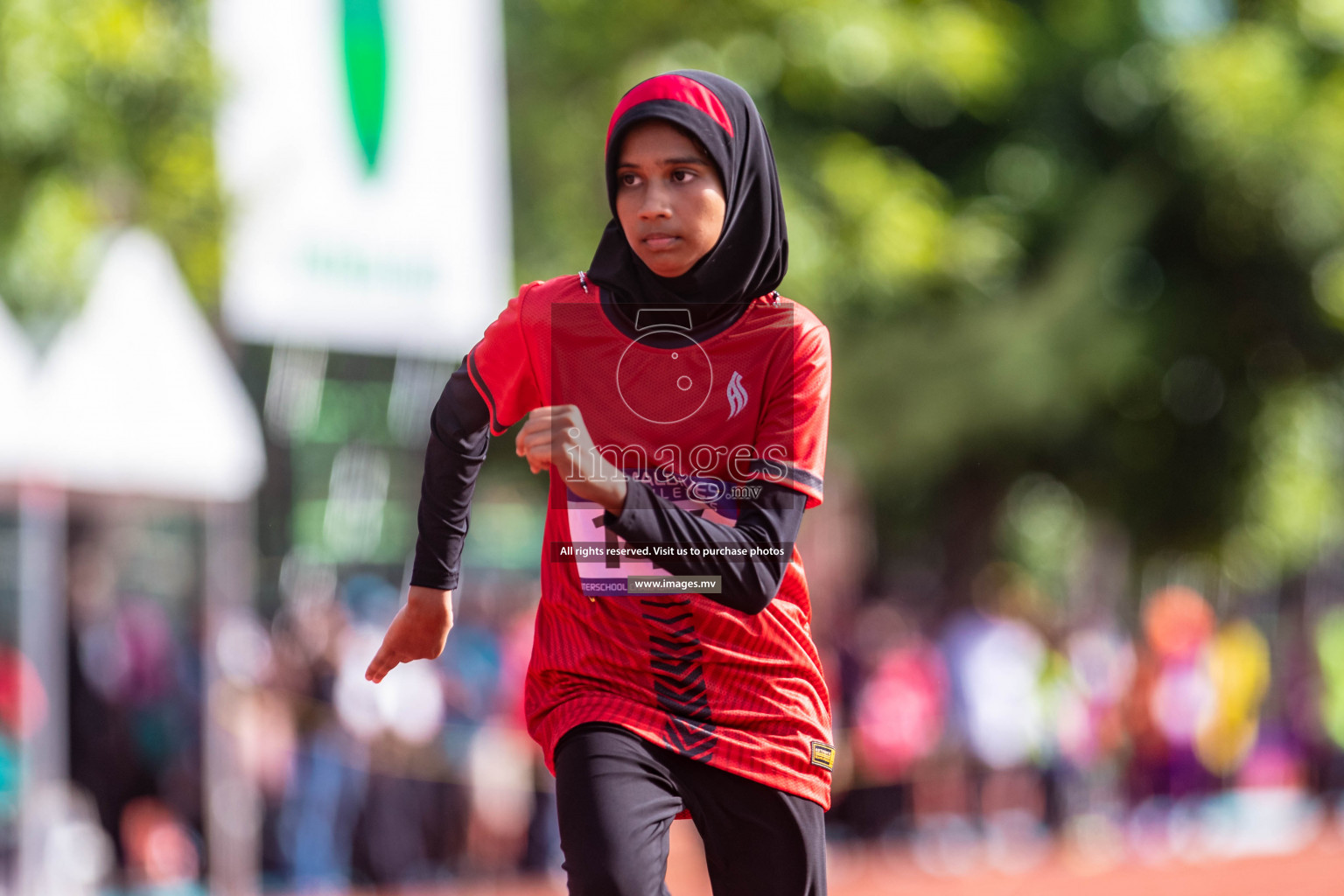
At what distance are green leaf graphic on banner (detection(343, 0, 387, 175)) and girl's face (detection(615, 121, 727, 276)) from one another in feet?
23.7

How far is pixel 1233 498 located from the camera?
18.6 meters

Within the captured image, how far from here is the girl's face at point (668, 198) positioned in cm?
282

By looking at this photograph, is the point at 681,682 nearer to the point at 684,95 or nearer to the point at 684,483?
the point at 684,483

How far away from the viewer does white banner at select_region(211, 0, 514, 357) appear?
9367mm

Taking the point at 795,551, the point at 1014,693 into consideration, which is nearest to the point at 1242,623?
the point at 1014,693

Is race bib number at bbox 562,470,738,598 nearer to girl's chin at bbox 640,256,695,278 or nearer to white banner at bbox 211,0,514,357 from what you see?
girl's chin at bbox 640,256,695,278

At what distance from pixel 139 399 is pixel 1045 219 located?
10211 millimetres

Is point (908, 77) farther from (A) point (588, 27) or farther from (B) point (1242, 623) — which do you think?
(B) point (1242, 623)

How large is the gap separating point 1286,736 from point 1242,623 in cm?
127

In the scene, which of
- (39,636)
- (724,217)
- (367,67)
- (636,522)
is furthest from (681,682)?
(367,67)

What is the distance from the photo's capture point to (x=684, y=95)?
281cm

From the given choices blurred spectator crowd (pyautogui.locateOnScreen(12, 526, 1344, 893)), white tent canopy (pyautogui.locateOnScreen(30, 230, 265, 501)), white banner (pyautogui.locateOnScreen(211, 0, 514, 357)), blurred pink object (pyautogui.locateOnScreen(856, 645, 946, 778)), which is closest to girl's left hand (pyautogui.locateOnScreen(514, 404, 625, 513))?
white tent canopy (pyautogui.locateOnScreen(30, 230, 265, 501))

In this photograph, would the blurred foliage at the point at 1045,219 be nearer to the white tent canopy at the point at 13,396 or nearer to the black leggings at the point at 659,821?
the white tent canopy at the point at 13,396

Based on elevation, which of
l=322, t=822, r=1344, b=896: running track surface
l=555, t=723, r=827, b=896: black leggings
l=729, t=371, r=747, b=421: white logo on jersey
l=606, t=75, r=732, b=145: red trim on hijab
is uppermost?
l=606, t=75, r=732, b=145: red trim on hijab
